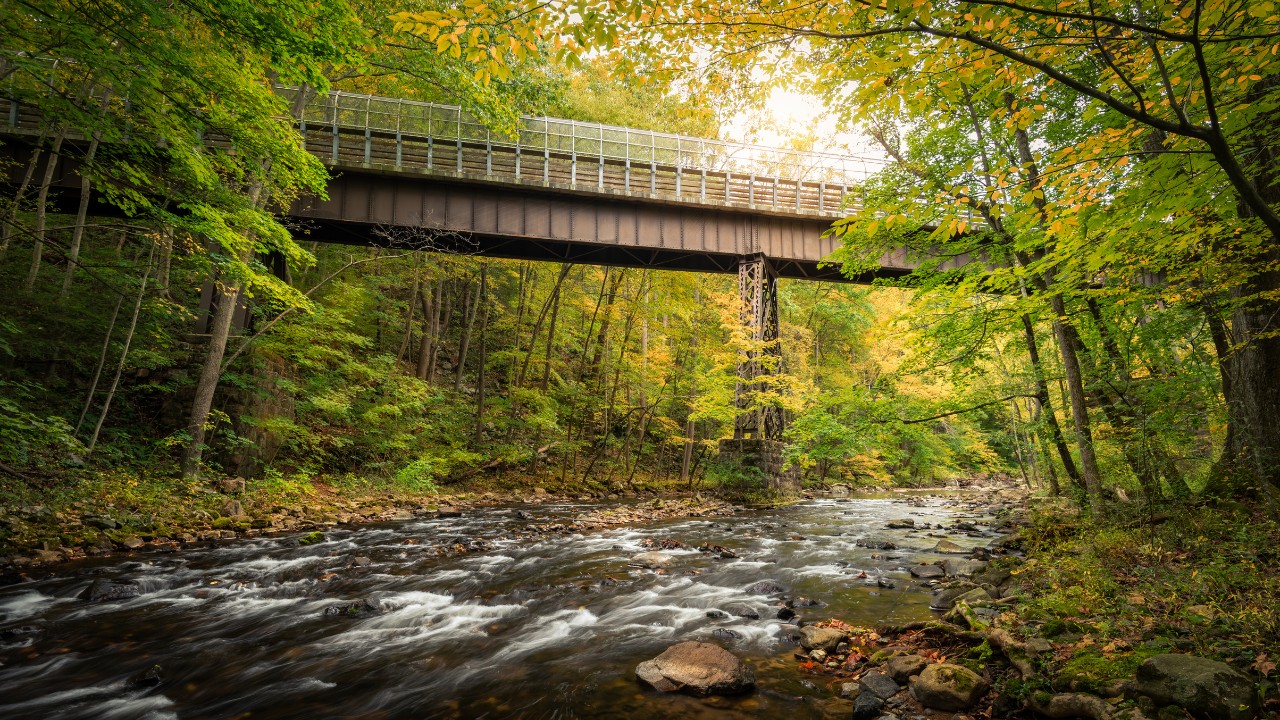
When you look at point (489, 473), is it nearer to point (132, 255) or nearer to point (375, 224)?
point (375, 224)

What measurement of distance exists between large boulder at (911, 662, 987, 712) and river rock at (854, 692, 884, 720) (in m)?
0.25

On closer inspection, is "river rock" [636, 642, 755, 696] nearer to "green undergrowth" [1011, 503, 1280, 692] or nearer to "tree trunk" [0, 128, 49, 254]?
"green undergrowth" [1011, 503, 1280, 692]

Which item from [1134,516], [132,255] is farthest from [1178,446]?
[132,255]

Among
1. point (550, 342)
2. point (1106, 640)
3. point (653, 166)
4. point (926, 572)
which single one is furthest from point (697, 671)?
point (550, 342)

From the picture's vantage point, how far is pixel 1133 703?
2760mm

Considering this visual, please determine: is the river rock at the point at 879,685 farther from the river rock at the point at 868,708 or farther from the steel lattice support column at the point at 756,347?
the steel lattice support column at the point at 756,347

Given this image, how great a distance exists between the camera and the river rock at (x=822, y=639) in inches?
175

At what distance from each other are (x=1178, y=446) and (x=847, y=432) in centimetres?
405

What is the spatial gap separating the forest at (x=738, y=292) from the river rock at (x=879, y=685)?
711mm

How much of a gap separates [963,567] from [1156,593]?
108 inches

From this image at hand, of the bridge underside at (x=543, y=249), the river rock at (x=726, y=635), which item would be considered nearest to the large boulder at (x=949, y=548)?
the river rock at (x=726, y=635)

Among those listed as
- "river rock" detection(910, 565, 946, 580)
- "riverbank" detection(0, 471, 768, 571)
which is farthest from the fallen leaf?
"riverbank" detection(0, 471, 768, 571)

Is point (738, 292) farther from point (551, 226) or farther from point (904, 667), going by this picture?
point (904, 667)

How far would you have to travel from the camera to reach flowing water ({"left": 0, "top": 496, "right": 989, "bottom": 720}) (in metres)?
3.72
